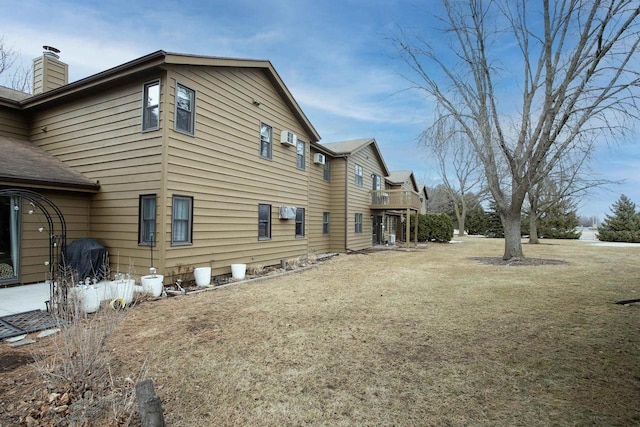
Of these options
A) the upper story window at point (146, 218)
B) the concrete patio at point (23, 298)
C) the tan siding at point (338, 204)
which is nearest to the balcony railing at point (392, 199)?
the tan siding at point (338, 204)

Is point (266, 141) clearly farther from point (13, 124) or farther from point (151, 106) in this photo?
point (13, 124)

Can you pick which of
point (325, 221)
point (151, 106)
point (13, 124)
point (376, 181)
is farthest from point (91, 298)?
point (376, 181)

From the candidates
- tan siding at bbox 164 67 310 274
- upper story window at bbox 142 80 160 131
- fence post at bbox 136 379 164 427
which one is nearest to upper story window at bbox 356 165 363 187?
tan siding at bbox 164 67 310 274

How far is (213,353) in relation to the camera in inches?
155

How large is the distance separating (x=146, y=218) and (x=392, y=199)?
14.6 m

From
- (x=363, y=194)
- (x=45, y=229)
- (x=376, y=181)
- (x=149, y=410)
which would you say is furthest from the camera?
(x=376, y=181)

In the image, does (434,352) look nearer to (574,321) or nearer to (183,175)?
(574,321)

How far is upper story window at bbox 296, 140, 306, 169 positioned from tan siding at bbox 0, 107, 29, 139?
8.49 meters

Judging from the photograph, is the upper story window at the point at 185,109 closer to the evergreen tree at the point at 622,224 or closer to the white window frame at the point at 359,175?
the white window frame at the point at 359,175

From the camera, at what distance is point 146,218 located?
24.9 ft

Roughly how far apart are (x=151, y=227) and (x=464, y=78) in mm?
12337

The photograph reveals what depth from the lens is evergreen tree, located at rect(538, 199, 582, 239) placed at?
2870 centimetres

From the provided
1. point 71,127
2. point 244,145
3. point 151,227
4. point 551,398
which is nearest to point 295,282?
point 151,227

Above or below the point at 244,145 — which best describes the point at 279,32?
above
